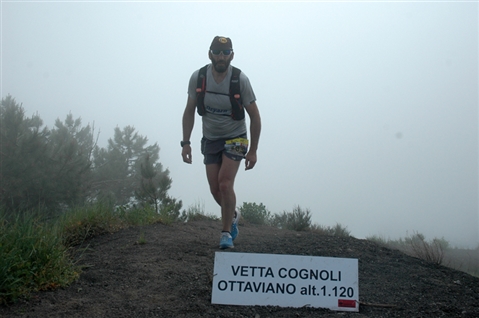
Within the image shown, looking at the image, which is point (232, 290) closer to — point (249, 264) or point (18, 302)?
point (249, 264)

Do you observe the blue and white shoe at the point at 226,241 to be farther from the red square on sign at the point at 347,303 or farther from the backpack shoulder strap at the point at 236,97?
the red square on sign at the point at 347,303

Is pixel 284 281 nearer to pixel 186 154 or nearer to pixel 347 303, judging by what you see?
pixel 347 303

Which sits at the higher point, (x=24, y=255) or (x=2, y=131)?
(x=2, y=131)

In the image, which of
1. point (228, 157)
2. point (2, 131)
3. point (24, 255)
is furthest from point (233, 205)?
point (2, 131)

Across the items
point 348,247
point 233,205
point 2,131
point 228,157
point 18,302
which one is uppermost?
point 2,131

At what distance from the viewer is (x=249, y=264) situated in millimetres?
3264

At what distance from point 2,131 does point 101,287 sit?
14199 mm

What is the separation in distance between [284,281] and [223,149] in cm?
187

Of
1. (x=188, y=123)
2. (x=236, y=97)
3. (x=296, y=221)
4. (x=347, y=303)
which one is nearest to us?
(x=347, y=303)

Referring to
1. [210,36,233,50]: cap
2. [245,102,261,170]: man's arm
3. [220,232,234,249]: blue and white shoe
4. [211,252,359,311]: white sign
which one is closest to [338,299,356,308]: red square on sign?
[211,252,359,311]: white sign

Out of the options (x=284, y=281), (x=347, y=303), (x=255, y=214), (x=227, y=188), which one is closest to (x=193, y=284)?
(x=284, y=281)

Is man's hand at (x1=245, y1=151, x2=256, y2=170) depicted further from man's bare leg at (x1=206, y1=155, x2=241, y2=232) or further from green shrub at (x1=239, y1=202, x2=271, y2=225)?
green shrub at (x1=239, y1=202, x2=271, y2=225)

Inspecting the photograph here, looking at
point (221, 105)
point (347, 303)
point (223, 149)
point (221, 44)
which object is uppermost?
point (221, 44)

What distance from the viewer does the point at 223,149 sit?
4.80 meters
